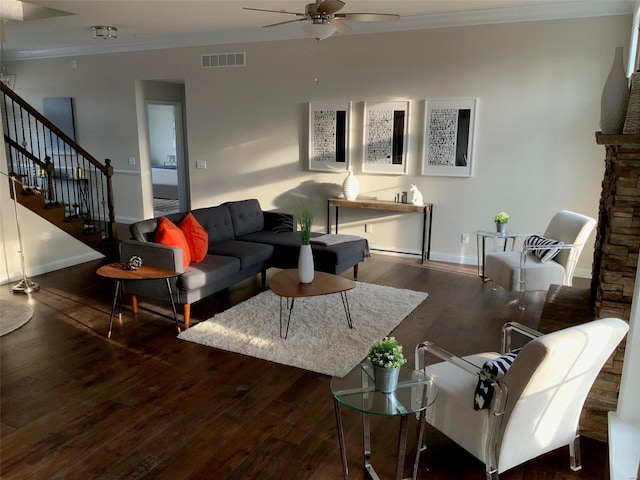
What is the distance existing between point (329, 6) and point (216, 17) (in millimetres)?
3073

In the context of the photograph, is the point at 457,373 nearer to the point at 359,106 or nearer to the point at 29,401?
the point at 29,401

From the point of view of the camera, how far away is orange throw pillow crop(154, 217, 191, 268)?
4.37m

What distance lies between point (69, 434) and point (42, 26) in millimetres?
6157

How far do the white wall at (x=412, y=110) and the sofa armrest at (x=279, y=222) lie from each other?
3.74ft

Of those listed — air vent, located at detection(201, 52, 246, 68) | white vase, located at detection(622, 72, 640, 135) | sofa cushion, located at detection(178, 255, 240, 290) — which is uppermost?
air vent, located at detection(201, 52, 246, 68)

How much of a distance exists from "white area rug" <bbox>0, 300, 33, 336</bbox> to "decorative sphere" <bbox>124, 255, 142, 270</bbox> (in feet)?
3.53

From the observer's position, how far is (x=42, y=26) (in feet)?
22.0

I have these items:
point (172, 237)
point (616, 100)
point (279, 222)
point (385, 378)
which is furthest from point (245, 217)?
point (616, 100)

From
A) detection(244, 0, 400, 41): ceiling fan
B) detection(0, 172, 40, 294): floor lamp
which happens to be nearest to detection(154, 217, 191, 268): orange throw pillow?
detection(0, 172, 40, 294): floor lamp

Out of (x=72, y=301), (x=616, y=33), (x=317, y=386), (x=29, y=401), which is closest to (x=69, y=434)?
(x=29, y=401)

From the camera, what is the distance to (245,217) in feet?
19.1

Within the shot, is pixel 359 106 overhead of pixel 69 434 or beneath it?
overhead

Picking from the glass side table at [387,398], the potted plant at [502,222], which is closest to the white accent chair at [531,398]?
the glass side table at [387,398]

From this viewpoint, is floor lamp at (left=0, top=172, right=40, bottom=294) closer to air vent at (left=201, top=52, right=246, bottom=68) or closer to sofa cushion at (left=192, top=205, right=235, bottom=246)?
sofa cushion at (left=192, top=205, right=235, bottom=246)
